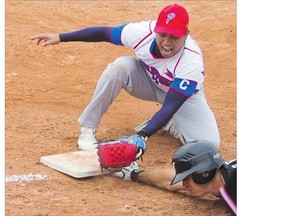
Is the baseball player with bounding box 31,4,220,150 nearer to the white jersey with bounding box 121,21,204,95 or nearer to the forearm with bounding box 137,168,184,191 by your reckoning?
the white jersey with bounding box 121,21,204,95

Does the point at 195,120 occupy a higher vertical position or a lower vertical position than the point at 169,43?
lower

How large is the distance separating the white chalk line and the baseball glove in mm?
442

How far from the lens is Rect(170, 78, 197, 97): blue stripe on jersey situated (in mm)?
5289

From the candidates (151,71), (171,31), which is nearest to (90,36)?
(151,71)

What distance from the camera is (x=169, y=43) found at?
5406 mm

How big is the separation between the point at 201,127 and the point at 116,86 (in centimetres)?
78

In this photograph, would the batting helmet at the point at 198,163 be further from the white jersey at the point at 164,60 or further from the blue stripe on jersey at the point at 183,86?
the white jersey at the point at 164,60

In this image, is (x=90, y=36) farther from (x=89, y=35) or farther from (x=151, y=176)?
(x=151, y=176)

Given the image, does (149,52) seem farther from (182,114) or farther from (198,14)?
(198,14)

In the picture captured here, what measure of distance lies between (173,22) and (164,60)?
1.41ft

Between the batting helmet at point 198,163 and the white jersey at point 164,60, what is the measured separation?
947 mm

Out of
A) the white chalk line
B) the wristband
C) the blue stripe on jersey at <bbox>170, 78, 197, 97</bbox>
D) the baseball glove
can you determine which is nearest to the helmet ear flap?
the baseball glove

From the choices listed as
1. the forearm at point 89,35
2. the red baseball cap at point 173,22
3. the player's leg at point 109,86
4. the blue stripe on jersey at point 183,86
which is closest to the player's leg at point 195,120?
the player's leg at point 109,86
